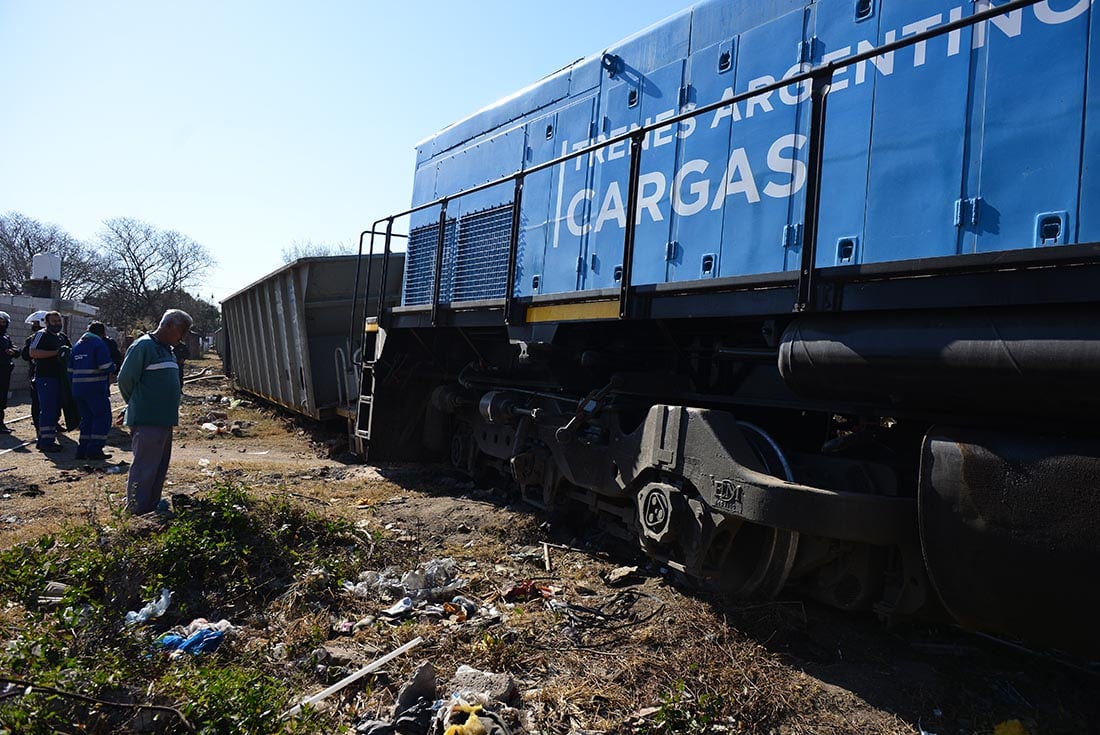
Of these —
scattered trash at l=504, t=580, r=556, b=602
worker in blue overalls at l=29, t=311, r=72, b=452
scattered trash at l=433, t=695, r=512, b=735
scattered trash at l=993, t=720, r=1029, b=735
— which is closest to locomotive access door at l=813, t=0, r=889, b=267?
scattered trash at l=993, t=720, r=1029, b=735

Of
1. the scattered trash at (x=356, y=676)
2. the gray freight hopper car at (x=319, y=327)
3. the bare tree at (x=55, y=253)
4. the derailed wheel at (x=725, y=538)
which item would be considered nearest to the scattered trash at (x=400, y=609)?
the scattered trash at (x=356, y=676)

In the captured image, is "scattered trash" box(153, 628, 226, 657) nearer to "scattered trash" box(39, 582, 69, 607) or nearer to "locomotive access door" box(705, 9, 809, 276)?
"scattered trash" box(39, 582, 69, 607)

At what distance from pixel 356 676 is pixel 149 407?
3.22m

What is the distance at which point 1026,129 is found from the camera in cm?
328

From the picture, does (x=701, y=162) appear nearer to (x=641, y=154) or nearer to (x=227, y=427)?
(x=641, y=154)

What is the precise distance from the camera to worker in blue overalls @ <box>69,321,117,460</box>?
8.79 meters

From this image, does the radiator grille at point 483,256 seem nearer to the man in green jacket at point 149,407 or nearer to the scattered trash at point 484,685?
the man in green jacket at point 149,407

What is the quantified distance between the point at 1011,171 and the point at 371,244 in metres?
6.71

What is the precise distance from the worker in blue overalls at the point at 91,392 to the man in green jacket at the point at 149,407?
3.90 m

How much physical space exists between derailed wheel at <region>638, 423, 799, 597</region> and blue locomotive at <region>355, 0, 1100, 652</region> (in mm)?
18

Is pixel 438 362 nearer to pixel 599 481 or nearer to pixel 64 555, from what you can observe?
pixel 599 481

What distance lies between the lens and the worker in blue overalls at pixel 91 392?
8789 mm

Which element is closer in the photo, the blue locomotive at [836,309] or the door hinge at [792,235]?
the blue locomotive at [836,309]

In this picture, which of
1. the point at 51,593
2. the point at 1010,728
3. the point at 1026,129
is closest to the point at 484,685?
the point at 1010,728
